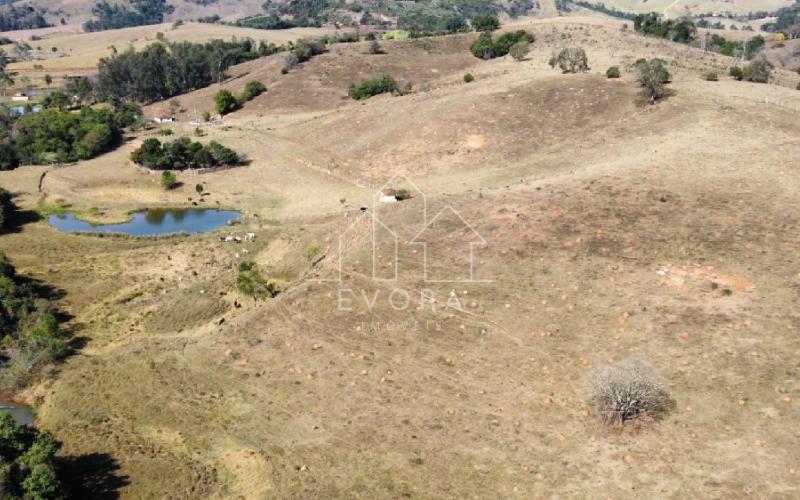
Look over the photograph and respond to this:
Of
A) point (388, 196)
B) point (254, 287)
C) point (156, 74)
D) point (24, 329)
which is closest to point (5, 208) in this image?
point (24, 329)

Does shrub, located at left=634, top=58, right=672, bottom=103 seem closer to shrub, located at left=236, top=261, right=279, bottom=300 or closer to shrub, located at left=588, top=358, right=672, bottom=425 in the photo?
shrub, located at left=588, top=358, right=672, bottom=425

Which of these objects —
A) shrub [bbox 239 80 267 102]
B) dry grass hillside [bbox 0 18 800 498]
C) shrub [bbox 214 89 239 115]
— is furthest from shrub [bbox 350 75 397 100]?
dry grass hillside [bbox 0 18 800 498]

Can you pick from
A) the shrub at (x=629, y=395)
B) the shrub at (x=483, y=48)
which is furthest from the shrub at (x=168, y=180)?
the shrub at (x=483, y=48)

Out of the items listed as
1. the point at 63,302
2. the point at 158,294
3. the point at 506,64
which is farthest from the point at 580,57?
the point at 63,302

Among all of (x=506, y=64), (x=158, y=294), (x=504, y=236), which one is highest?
(x=506, y=64)

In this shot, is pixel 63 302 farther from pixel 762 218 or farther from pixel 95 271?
pixel 762 218

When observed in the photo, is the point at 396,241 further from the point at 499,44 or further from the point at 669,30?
the point at 669,30

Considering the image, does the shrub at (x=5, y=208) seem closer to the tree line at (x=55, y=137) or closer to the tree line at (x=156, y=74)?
the tree line at (x=55, y=137)
